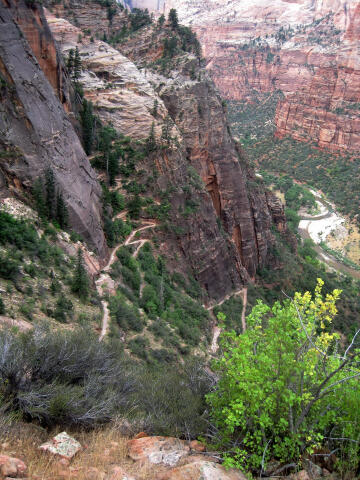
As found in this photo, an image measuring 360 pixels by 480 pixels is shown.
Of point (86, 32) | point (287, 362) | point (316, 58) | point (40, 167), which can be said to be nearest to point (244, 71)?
point (316, 58)

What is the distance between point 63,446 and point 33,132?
19.5 m

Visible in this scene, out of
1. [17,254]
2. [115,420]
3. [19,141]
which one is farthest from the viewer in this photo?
[19,141]

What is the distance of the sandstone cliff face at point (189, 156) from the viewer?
36875 mm

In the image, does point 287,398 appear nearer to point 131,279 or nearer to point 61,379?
point 61,379

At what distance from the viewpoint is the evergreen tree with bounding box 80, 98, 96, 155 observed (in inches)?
1292

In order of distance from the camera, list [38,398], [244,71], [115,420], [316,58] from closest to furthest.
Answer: [38,398], [115,420], [316,58], [244,71]

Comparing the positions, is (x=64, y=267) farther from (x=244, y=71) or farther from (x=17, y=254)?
(x=244, y=71)

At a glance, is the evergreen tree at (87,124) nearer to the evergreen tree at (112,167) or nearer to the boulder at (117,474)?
the evergreen tree at (112,167)

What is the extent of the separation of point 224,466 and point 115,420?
334cm

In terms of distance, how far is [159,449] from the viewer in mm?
8688

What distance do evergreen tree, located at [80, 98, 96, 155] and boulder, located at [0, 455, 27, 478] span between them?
99.2 feet

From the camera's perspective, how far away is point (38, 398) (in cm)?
876

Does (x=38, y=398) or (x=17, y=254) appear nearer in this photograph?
(x=38, y=398)

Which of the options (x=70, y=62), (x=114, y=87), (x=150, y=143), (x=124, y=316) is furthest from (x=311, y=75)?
(x=124, y=316)
